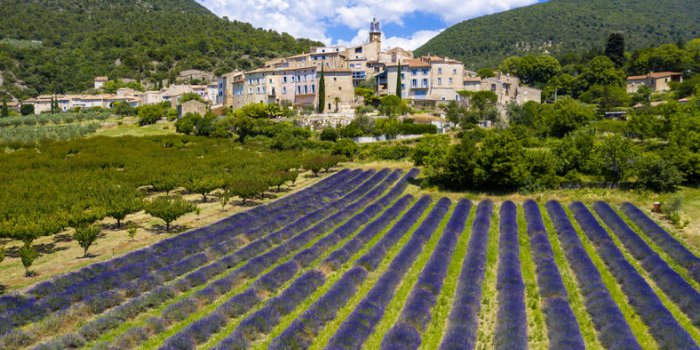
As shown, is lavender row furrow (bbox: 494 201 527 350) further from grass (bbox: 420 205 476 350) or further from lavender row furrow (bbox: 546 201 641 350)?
lavender row furrow (bbox: 546 201 641 350)

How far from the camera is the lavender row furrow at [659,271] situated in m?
16.7

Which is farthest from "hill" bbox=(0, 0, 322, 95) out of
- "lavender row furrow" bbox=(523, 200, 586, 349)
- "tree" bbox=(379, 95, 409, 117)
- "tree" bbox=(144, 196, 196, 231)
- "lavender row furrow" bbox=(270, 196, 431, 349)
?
"lavender row furrow" bbox=(523, 200, 586, 349)

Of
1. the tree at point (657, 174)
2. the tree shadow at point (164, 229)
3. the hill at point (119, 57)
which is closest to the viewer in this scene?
the tree shadow at point (164, 229)

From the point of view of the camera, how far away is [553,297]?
17578 mm

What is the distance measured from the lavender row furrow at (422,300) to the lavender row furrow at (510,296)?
7.64 feet

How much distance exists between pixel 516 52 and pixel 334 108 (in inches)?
4945

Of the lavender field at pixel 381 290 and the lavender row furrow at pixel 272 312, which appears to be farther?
the lavender field at pixel 381 290

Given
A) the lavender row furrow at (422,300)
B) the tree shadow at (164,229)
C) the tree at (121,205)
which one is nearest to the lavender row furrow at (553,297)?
the lavender row furrow at (422,300)

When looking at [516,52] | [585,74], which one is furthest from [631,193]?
[516,52]

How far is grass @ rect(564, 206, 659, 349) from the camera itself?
48.3 feet

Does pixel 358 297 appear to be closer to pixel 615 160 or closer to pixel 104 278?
pixel 104 278

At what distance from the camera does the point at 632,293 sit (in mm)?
17703

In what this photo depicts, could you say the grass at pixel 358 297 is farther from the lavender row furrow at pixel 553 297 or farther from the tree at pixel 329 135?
the tree at pixel 329 135

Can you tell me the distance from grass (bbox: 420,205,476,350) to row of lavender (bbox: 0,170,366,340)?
447 inches
